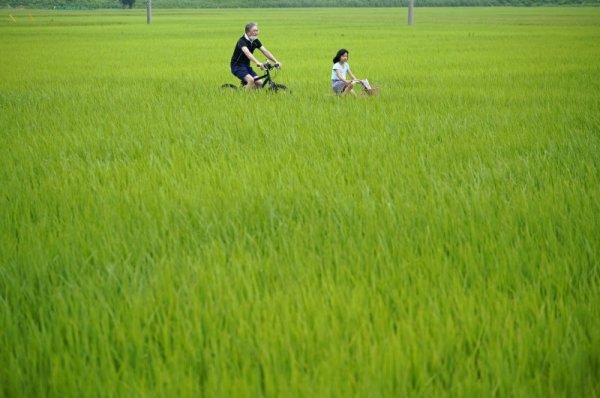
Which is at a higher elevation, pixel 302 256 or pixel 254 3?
pixel 254 3

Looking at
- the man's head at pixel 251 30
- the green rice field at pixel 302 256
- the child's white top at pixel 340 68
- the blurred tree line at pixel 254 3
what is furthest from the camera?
the blurred tree line at pixel 254 3

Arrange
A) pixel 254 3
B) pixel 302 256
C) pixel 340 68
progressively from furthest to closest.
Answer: pixel 254 3, pixel 340 68, pixel 302 256

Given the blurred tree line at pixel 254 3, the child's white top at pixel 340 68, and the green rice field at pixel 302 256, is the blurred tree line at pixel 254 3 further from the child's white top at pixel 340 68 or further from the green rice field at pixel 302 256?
the green rice field at pixel 302 256

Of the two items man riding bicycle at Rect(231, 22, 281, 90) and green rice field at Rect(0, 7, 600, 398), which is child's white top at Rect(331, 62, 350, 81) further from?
green rice field at Rect(0, 7, 600, 398)

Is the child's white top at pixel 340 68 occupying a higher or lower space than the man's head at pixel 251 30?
lower

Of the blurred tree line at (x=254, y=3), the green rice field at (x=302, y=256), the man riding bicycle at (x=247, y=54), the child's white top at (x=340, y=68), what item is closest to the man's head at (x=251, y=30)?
the man riding bicycle at (x=247, y=54)

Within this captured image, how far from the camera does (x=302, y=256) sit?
2.39 metres

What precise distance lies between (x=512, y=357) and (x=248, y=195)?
1.97 meters

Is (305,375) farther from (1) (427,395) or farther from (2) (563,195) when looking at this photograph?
(2) (563,195)

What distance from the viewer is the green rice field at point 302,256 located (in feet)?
5.11

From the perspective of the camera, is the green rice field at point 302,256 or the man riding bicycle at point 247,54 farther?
the man riding bicycle at point 247,54

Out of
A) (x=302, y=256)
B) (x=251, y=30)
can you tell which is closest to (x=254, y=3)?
(x=251, y=30)

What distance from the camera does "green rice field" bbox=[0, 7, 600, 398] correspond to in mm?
1558

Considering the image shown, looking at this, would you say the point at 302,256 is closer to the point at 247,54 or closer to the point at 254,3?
the point at 247,54
